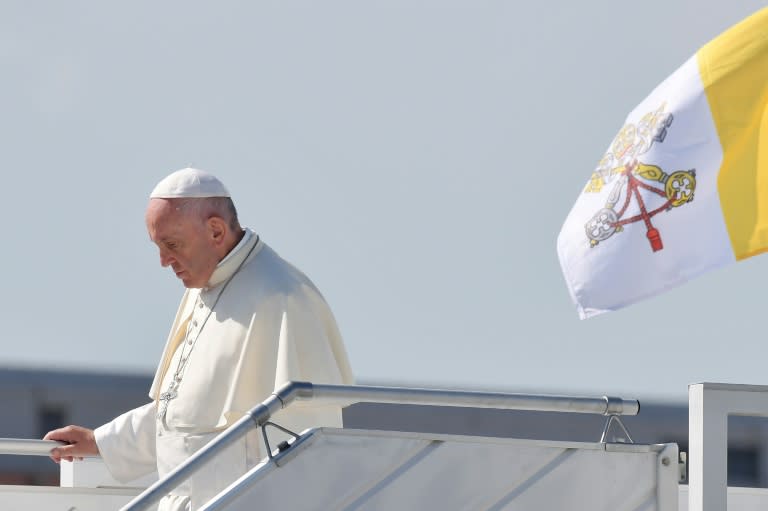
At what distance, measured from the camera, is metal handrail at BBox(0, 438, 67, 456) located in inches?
303

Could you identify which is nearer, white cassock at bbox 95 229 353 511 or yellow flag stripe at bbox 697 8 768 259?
white cassock at bbox 95 229 353 511

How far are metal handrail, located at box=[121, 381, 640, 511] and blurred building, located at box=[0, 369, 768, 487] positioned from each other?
21.6 meters

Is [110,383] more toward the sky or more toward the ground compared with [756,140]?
more toward the ground

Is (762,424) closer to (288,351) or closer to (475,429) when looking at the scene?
(475,429)

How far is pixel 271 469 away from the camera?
20.0ft

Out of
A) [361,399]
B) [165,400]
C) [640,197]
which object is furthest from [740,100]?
[361,399]

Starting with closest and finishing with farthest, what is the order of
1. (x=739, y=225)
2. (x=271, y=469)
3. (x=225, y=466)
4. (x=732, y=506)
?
1. (x=271, y=469)
2. (x=225, y=466)
3. (x=732, y=506)
4. (x=739, y=225)

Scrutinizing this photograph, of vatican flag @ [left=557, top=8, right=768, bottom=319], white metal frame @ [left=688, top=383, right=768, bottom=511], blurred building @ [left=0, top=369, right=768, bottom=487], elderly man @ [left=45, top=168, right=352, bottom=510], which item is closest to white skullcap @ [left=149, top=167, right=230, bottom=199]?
elderly man @ [left=45, top=168, right=352, bottom=510]

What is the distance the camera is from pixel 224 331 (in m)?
7.30

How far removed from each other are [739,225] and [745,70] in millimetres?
891

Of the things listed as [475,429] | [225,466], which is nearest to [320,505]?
[225,466]

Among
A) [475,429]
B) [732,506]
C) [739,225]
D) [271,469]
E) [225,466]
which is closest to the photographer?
[271,469]

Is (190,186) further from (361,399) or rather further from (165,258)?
(361,399)

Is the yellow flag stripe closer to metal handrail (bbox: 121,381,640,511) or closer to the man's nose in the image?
the man's nose
